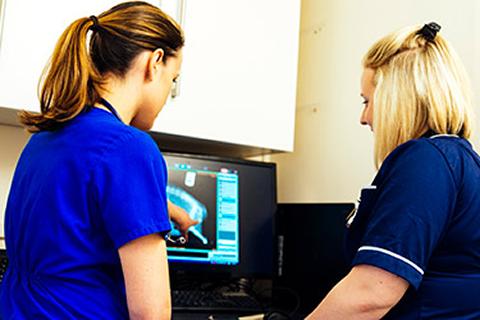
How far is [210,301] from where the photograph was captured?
1618mm

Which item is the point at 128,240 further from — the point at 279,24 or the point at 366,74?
the point at 279,24

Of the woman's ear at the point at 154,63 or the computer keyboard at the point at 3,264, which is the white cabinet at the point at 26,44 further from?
the woman's ear at the point at 154,63

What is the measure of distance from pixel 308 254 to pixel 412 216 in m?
0.90

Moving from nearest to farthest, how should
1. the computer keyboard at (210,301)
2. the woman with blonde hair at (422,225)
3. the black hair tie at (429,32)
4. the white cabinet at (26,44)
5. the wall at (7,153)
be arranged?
the woman with blonde hair at (422,225), the black hair tie at (429,32), the white cabinet at (26,44), the computer keyboard at (210,301), the wall at (7,153)

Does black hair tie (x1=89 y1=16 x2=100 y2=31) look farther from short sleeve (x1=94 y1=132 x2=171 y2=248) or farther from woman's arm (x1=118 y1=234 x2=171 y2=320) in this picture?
woman's arm (x1=118 y1=234 x2=171 y2=320)

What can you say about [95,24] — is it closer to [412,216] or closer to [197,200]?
[412,216]

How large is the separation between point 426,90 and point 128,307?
2.29 feet

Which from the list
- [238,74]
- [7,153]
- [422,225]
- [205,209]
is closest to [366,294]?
[422,225]

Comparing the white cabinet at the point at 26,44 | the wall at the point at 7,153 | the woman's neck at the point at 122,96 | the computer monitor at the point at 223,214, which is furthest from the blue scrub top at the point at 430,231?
the wall at the point at 7,153

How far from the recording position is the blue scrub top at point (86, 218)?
2.61 feet

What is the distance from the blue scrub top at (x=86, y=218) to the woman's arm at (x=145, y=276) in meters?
0.02

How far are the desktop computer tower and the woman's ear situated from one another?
0.88 m

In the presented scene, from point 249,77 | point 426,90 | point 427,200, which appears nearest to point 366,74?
point 426,90

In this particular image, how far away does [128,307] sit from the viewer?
2.68ft
